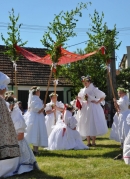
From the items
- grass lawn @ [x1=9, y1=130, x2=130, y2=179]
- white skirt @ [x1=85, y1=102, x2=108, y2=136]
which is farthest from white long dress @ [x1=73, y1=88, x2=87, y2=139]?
grass lawn @ [x1=9, y1=130, x2=130, y2=179]

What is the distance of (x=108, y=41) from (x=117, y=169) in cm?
634

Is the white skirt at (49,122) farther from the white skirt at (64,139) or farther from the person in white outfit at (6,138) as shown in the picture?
the person in white outfit at (6,138)

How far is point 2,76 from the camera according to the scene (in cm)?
570

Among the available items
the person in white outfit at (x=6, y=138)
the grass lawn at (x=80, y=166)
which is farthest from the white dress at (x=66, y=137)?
the person in white outfit at (x=6, y=138)

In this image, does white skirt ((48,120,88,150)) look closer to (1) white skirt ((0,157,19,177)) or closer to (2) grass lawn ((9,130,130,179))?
(2) grass lawn ((9,130,130,179))

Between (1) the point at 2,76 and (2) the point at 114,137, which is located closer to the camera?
(1) the point at 2,76

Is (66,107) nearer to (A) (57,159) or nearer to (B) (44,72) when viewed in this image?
(A) (57,159)

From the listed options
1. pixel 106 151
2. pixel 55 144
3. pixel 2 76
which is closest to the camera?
pixel 2 76

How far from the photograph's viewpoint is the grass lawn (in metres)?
7.01

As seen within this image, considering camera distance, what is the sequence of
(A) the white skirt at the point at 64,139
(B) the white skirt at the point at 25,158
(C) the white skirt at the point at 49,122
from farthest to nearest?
(C) the white skirt at the point at 49,122 < (A) the white skirt at the point at 64,139 < (B) the white skirt at the point at 25,158

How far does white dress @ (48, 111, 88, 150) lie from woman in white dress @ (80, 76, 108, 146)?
0.92 metres

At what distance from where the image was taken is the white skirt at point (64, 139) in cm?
1111

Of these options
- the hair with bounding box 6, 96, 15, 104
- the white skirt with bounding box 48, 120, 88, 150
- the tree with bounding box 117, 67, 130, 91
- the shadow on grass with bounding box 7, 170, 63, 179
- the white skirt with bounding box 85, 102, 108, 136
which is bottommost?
the shadow on grass with bounding box 7, 170, 63, 179

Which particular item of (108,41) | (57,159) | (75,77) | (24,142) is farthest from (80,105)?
(75,77)
